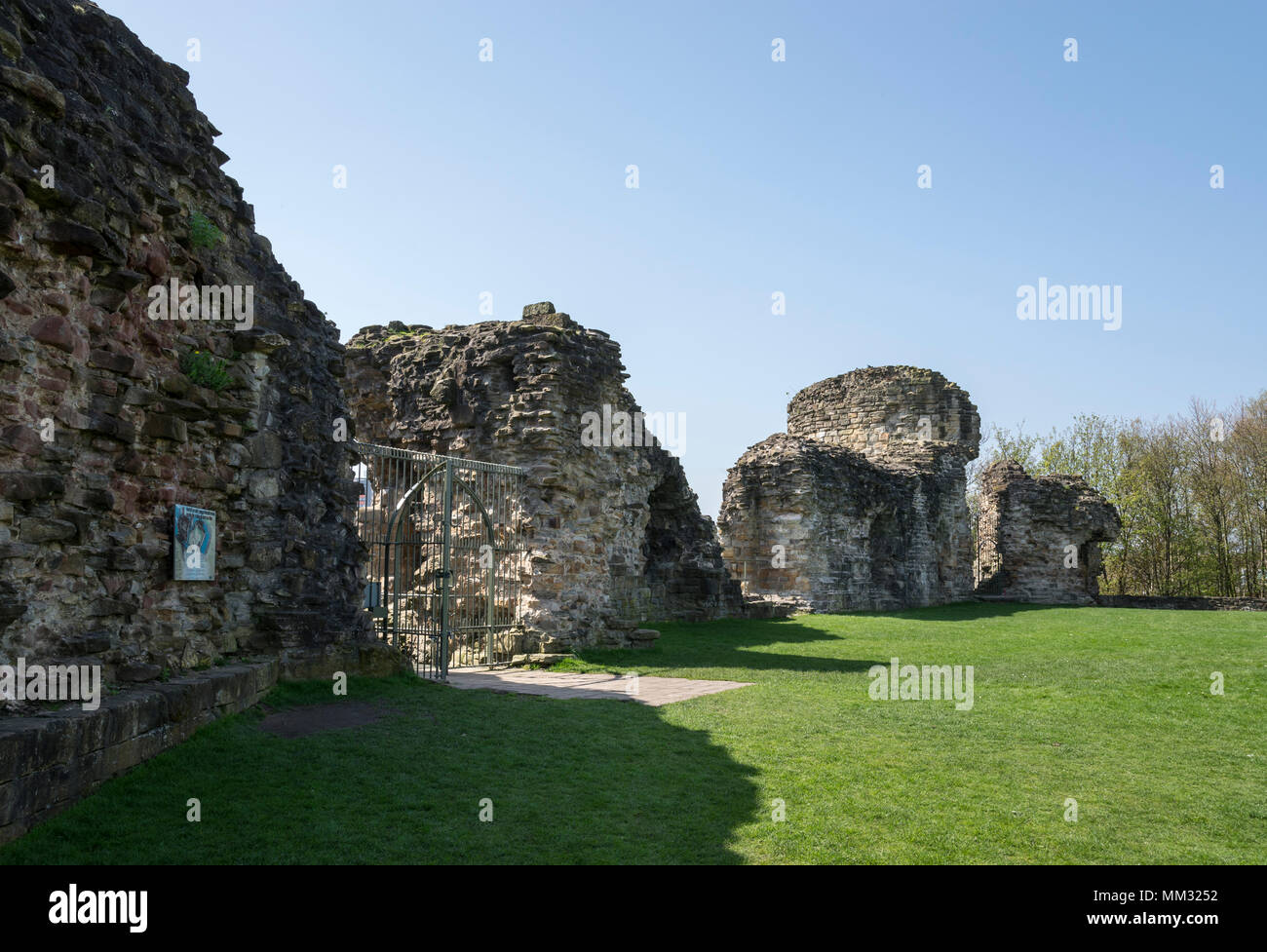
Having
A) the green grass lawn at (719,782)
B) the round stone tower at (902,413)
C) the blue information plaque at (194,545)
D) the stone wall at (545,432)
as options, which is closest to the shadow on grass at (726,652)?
the stone wall at (545,432)

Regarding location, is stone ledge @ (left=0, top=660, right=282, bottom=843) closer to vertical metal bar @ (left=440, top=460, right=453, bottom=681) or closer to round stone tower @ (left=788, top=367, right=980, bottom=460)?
vertical metal bar @ (left=440, top=460, right=453, bottom=681)

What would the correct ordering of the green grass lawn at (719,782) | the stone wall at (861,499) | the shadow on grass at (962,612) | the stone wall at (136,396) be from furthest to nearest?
the stone wall at (861,499) < the shadow on grass at (962,612) < the stone wall at (136,396) < the green grass lawn at (719,782)

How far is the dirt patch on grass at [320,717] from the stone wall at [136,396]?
755 mm

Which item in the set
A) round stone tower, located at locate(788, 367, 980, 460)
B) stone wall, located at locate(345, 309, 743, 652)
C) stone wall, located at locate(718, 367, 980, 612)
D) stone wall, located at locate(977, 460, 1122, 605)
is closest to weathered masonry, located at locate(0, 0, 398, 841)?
stone wall, located at locate(345, 309, 743, 652)

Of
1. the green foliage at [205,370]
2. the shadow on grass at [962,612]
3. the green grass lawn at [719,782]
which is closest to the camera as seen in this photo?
the green grass lawn at [719,782]

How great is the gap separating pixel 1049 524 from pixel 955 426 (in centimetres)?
449

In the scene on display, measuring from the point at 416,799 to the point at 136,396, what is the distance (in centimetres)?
354

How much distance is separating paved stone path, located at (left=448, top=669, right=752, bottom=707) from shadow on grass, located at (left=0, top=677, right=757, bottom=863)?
1.99 m

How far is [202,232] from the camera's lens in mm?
7324

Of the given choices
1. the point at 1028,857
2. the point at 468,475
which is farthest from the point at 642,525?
the point at 1028,857

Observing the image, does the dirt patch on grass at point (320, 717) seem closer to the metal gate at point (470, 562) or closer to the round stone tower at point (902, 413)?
the metal gate at point (470, 562)

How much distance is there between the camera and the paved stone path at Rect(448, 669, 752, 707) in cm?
969

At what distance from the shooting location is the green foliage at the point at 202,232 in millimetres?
7285

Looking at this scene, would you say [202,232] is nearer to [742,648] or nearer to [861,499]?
[742,648]
